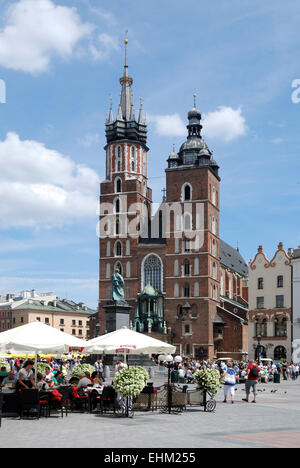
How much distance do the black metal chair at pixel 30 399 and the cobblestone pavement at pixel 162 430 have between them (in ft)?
1.17

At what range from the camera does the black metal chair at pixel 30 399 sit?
15616mm

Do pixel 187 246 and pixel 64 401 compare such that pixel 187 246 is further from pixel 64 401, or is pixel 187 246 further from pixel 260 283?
pixel 64 401

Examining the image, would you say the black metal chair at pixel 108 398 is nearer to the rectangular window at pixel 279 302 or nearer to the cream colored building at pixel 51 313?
the rectangular window at pixel 279 302

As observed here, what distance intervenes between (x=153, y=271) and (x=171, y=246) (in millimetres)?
3669

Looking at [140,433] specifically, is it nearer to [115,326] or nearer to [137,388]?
[137,388]

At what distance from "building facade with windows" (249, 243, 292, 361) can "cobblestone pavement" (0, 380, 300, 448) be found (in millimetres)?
46817

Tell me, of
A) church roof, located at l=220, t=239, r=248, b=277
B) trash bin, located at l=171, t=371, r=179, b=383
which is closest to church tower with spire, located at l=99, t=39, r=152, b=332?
church roof, located at l=220, t=239, r=248, b=277

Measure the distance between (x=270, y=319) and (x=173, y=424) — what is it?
2055 inches

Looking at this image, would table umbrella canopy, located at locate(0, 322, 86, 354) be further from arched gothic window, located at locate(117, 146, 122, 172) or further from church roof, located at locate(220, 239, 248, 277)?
church roof, located at locate(220, 239, 248, 277)

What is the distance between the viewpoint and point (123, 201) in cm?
8156

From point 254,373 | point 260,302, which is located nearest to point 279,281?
point 260,302

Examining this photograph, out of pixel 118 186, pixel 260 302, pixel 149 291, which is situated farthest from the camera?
pixel 118 186

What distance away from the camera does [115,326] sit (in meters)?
48.7

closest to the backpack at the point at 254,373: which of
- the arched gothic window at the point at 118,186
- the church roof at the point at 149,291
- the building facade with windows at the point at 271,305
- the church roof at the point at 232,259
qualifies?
the building facade with windows at the point at 271,305
